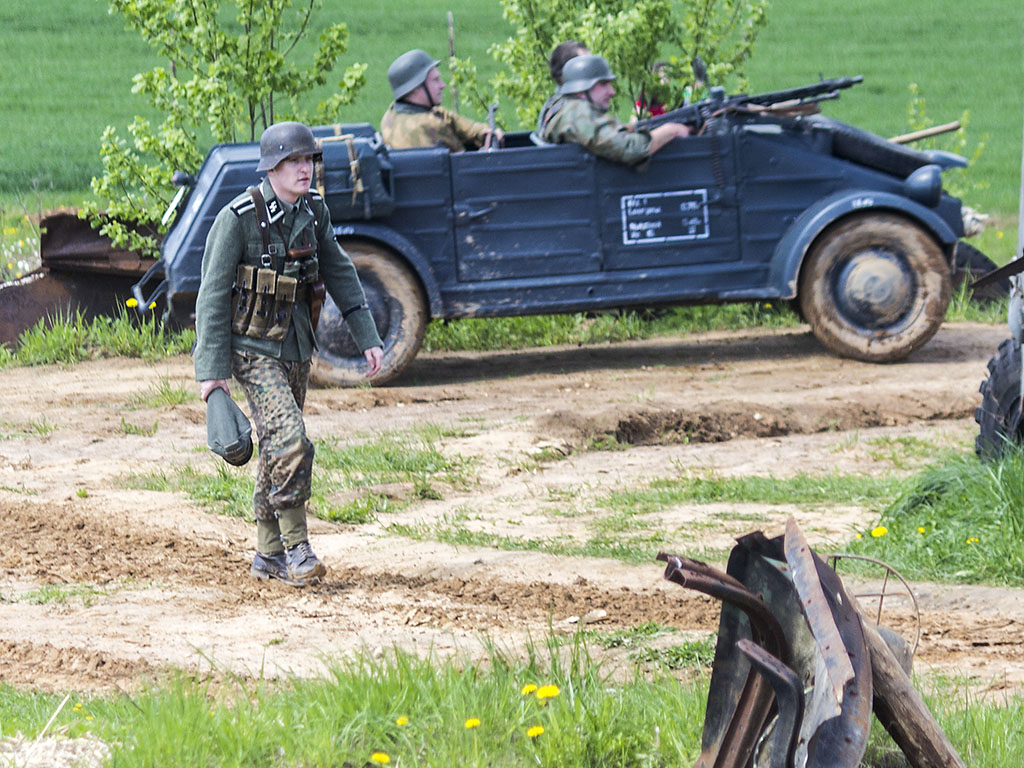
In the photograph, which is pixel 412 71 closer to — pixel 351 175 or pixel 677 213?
pixel 351 175

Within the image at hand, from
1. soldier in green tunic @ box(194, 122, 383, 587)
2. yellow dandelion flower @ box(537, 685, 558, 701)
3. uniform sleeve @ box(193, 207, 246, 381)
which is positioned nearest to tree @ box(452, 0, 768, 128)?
soldier in green tunic @ box(194, 122, 383, 587)

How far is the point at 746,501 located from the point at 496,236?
152 inches

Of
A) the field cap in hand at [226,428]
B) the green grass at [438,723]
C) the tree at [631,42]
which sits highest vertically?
the tree at [631,42]

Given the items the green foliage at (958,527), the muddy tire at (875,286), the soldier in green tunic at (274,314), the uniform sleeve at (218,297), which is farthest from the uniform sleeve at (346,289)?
the muddy tire at (875,286)

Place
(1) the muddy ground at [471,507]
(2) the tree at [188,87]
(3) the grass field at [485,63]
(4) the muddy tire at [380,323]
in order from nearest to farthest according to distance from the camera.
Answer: (1) the muddy ground at [471,507] < (4) the muddy tire at [380,323] < (2) the tree at [188,87] < (3) the grass field at [485,63]

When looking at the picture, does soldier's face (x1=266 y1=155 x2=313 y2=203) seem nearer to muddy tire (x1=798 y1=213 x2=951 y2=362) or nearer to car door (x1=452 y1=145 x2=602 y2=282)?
car door (x1=452 y1=145 x2=602 y2=282)

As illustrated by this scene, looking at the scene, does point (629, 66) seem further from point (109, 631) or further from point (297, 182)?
point (109, 631)

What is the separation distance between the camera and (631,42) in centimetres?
1251

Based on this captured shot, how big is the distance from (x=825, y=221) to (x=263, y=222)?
5793mm

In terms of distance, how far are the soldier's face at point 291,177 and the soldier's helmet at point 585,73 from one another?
4984 mm

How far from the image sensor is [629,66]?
1277 cm

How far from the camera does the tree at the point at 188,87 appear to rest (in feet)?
36.6

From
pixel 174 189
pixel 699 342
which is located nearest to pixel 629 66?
pixel 699 342

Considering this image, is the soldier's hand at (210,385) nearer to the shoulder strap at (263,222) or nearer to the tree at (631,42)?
the shoulder strap at (263,222)
